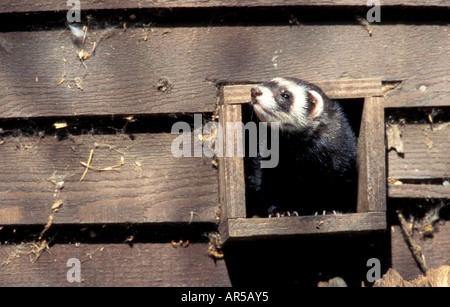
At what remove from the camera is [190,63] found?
3.48 meters

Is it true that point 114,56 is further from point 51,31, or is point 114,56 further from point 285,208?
point 285,208

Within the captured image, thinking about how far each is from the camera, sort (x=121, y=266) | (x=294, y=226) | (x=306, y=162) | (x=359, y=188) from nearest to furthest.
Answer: (x=294, y=226)
(x=359, y=188)
(x=121, y=266)
(x=306, y=162)

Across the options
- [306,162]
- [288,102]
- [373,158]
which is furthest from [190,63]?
[373,158]

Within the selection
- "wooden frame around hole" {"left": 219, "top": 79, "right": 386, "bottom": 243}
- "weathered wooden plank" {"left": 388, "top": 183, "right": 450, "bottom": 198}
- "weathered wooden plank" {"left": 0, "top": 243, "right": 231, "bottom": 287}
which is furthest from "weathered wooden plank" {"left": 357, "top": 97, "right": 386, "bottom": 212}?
"weathered wooden plank" {"left": 0, "top": 243, "right": 231, "bottom": 287}

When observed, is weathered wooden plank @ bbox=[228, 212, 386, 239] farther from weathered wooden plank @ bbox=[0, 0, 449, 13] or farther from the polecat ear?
weathered wooden plank @ bbox=[0, 0, 449, 13]

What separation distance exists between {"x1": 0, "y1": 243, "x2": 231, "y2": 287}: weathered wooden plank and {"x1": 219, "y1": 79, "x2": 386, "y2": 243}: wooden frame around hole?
0.94ft

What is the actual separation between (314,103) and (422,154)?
25.2 inches

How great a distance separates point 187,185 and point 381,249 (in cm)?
109

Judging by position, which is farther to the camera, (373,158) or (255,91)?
(255,91)

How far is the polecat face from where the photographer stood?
3.44 metres

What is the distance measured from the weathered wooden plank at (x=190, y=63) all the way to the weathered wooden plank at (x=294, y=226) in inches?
26.9

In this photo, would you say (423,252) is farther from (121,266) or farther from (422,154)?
(121,266)

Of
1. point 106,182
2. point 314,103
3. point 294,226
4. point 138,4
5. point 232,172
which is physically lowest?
point 294,226

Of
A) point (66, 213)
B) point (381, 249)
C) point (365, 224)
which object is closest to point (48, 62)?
point (66, 213)
